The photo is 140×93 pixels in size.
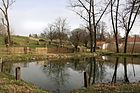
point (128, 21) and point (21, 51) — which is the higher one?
point (128, 21)

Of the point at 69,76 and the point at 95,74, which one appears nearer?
the point at 69,76

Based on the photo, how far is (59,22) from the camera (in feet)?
267

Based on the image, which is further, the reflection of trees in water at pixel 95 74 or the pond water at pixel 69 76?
the reflection of trees in water at pixel 95 74

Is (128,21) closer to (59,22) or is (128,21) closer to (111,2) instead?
(111,2)

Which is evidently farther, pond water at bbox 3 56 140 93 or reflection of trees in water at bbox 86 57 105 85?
reflection of trees in water at bbox 86 57 105 85

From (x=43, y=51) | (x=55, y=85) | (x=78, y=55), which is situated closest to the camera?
(x=55, y=85)

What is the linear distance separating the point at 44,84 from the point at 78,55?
2660 centimetres

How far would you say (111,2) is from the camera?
1962 inches

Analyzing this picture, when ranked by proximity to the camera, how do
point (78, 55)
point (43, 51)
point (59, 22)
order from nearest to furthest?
point (78, 55)
point (43, 51)
point (59, 22)

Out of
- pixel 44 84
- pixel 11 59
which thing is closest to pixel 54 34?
pixel 11 59

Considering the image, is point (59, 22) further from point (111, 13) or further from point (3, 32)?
point (111, 13)

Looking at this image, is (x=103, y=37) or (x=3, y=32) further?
(x=103, y=37)

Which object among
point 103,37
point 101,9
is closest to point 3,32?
point 103,37

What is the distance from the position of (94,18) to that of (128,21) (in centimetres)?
649
